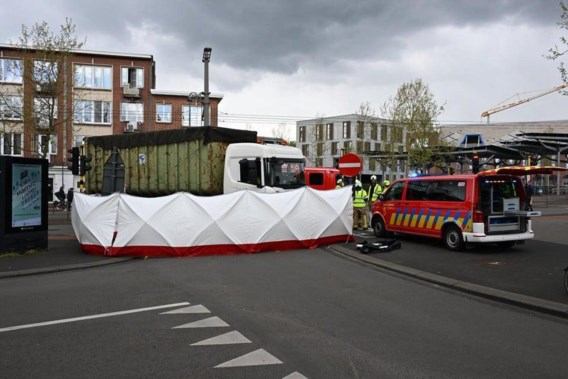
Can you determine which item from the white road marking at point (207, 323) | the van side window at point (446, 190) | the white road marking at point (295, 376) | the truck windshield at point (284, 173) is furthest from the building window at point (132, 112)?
the white road marking at point (295, 376)

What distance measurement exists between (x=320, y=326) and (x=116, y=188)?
1002 cm

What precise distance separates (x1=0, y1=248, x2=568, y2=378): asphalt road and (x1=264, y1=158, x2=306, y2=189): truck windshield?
651 centimetres

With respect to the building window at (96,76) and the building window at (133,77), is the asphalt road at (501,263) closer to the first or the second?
the building window at (133,77)

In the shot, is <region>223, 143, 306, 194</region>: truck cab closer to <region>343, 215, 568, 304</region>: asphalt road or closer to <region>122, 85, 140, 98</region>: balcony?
<region>343, 215, 568, 304</region>: asphalt road

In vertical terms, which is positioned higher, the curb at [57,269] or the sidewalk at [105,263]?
the sidewalk at [105,263]

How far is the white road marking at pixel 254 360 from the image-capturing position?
4590mm

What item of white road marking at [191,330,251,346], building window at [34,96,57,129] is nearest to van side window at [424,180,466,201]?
white road marking at [191,330,251,346]

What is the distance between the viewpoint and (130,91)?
43562 millimetres

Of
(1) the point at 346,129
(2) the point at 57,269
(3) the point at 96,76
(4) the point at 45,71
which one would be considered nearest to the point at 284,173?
(2) the point at 57,269

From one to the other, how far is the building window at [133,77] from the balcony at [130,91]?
22.6 inches

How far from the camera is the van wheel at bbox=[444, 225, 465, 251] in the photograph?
39.5ft

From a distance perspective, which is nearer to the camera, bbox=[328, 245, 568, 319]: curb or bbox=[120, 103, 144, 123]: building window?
bbox=[328, 245, 568, 319]: curb

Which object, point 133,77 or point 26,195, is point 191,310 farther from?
point 133,77

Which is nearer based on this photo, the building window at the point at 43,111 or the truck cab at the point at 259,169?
the truck cab at the point at 259,169
